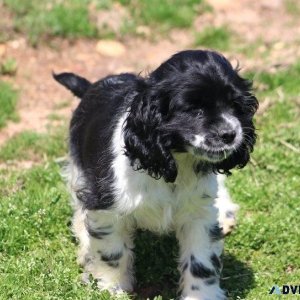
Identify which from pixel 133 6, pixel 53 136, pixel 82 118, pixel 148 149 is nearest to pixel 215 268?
pixel 148 149

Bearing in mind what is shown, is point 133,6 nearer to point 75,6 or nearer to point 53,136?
point 75,6

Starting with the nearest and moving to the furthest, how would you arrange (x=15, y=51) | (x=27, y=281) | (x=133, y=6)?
(x=27, y=281) → (x=15, y=51) → (x=133, y=6)

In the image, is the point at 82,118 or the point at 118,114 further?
the point at 82,118

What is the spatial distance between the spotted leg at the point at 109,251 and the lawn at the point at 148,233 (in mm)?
152

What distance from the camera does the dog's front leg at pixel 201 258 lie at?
5.00 meters

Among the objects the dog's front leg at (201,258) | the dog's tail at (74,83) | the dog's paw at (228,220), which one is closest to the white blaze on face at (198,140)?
the dog's front leg at (201,258)

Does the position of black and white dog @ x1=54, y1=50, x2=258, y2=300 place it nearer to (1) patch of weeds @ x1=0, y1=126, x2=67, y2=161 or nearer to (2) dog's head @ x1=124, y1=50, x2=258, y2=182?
(2) dog's head @ x1=124, y1=50, x2=258, y2=182

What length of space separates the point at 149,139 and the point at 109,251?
1012 mm

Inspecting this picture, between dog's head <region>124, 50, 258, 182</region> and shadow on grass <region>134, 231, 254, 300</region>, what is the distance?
3.61 ft

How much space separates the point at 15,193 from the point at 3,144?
116cm

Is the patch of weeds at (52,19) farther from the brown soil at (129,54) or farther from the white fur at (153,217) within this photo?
the white fur at (153,217)

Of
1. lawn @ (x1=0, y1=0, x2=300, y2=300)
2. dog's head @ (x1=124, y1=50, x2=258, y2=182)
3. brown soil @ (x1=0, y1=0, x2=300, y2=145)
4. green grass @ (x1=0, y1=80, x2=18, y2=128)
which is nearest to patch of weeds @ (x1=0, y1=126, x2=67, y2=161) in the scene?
lawn @ (x1=0, y1=0, x2=300, y2=300)

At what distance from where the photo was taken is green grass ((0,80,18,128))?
7.67 meters

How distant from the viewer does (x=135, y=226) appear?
5121mm
